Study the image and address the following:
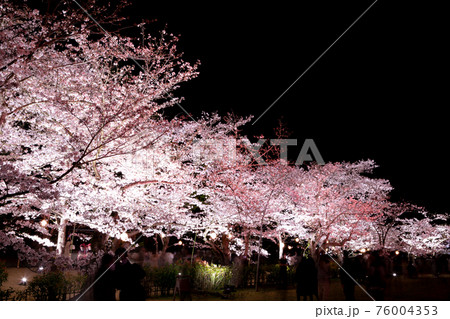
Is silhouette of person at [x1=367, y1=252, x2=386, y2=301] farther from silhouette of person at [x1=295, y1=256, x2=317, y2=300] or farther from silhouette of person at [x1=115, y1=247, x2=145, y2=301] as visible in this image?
silhouette of person at [x1=115, y1=247, x2=145, y2=301]

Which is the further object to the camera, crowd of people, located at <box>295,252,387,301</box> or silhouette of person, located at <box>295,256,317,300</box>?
silhouette of person, located at <box>295,256,317,300</box>

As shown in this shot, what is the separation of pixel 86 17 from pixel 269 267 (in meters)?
14.2

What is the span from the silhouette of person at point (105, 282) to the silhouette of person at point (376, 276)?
21.1ft

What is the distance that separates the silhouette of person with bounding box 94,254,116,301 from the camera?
646 cm

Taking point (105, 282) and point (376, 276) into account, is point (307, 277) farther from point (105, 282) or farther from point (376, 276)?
point (105, 282)

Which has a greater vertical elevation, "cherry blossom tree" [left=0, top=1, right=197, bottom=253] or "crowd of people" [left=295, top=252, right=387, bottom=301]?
"cherry blossom tree" [left=0, top=1, right=197, bottom=253]

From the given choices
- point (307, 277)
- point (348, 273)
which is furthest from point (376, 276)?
point (307, 277)

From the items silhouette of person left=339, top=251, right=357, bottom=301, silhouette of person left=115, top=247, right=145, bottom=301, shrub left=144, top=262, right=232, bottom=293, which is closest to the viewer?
silhouette of person left=115, top=247, right=145, bottom=301

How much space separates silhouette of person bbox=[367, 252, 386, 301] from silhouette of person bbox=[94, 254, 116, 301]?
6.42m

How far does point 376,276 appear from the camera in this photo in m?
8.70

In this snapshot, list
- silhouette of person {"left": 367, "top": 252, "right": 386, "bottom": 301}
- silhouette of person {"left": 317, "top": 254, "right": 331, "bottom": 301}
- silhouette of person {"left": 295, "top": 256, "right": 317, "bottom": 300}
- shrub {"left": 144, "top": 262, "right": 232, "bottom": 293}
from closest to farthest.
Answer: silhouette of person {"left": 367, "top": 252, "right": 386, "bottom": 301}, silhouette of person {"left": 295, "top": 256, "right": 317, "bottom": 300}, silhouette of person {"left": 317, "top": 254, "right": 331, "bottom": 301}, shrub {"left": 144, "top": 262, "right": 232, "bottom": 293}

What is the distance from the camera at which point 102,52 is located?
13078 millimetres

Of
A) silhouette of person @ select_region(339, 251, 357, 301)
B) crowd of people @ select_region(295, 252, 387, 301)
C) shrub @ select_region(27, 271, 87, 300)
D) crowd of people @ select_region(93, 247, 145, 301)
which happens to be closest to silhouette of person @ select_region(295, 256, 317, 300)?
crowd of people @ select_region(295, 252, 387, 301)

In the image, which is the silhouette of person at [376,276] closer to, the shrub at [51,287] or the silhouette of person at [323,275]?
the silhouette of person at [323,275]
